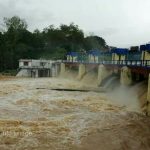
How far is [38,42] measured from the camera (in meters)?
79.6

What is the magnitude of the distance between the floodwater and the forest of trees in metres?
47.2

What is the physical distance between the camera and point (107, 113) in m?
22.1

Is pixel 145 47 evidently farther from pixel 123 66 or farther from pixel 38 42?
pixel 38 42

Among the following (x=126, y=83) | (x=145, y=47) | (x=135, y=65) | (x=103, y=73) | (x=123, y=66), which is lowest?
(x=126, y=83)

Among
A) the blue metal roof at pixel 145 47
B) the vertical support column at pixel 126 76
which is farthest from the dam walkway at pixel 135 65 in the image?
the blue metal roof at pixel 145 47

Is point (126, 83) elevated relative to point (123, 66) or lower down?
lower down

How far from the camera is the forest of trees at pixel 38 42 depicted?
7296cm

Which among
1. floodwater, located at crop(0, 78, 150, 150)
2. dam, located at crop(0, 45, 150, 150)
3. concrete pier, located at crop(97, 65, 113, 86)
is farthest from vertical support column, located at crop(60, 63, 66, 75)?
floodwater, located at crop(0, 78, 150, 150)

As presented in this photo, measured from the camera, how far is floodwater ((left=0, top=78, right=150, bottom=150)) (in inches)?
603

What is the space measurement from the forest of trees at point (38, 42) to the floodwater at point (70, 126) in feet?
155

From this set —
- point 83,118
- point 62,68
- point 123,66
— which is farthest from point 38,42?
point 83,118

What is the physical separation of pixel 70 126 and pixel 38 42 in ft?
206

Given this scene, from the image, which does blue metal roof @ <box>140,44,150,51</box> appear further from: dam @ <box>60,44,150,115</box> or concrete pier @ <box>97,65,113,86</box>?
concrete pier @ <box>97,65,113,86</box>

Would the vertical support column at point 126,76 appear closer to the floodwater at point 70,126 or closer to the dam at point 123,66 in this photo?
the dam at point 123,66
